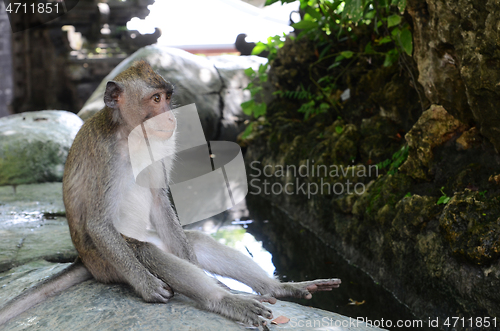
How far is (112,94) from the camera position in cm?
239

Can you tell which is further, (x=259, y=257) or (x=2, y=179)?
(x=2, y=179)

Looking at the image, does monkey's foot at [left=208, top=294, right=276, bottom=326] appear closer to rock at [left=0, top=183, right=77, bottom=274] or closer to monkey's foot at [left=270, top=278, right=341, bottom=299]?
monkey's foot at [left=270, top=278, right=341, bottom=299]

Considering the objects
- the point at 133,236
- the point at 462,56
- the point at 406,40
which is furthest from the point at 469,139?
the point at 133,236

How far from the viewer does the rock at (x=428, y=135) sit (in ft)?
12.0

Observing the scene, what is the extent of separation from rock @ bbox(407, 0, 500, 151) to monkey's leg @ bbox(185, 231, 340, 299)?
160 cm

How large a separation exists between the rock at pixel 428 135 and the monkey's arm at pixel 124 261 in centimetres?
255

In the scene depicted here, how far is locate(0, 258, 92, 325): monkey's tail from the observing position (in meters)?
2.24

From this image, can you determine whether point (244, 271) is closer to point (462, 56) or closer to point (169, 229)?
point (169, 229)

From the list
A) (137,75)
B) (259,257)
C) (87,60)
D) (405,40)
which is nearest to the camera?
(137,75)

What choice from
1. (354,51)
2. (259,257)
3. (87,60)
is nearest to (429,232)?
(259,257)

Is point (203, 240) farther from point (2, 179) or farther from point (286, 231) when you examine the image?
point (2, 179)

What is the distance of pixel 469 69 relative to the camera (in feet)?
9.59

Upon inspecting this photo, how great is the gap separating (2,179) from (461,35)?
5084 mm

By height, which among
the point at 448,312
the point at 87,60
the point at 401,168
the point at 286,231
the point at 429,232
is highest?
the point at 87,60
